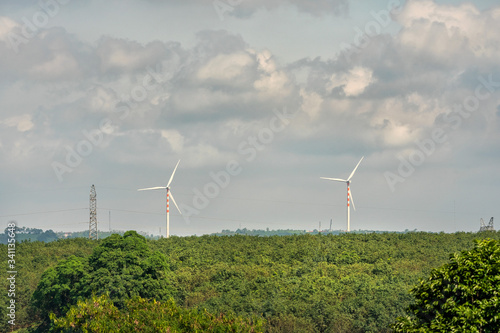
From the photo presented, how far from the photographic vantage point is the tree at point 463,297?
26.2m

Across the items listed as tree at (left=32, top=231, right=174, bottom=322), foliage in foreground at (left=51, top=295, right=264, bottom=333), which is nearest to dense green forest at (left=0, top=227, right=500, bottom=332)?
tree at (left=32, top=231, right=174, bottom=322)

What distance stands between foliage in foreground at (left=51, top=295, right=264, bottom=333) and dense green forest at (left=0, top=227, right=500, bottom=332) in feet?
1.40

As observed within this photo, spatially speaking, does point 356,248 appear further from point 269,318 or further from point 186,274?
point 269,318

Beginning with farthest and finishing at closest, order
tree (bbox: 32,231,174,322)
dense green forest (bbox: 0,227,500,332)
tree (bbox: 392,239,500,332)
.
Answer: tree (bbox: 32,231,174,322) < dense green forest (bbox: 0,227,500,332) < tree (bbox: 392,239,500,332)

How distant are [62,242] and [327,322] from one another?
71.5 metres

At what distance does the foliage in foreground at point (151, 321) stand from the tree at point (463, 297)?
1818 cm

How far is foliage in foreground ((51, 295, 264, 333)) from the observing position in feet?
146

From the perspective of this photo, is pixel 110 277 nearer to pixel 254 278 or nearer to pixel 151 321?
pixel 254 278

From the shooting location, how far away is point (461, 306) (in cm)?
2636

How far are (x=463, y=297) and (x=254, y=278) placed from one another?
206 feet

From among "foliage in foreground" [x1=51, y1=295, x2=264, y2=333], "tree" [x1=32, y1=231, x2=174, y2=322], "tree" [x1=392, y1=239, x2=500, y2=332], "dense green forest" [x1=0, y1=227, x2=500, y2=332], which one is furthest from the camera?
"tree" [x1=32, y1=231, x2=174, y2=322]

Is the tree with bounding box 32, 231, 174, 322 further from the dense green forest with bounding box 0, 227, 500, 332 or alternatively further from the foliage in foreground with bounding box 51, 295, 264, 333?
the foliage in foreground with bounding box 51, 295, 264, 333

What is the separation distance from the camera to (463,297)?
27.2m

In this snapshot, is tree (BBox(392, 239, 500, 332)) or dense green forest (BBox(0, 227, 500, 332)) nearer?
tree (BBox(392, 239, 500, 332))
